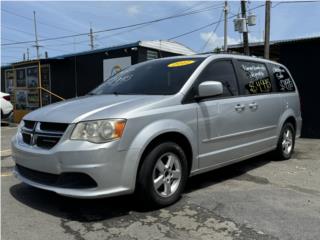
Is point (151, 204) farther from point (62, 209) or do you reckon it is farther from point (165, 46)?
point (165, 46)

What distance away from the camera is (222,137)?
5.14m

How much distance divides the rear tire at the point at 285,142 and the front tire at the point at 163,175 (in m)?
2.92

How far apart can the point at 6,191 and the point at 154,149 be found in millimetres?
2147

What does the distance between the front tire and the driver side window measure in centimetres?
113

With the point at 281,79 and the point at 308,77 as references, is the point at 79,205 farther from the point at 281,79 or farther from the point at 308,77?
the point at 308,77

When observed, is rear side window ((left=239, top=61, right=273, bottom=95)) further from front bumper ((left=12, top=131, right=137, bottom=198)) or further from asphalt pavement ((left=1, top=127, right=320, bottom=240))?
front bumper ((left=12, top=131, right=137, bottom=198))

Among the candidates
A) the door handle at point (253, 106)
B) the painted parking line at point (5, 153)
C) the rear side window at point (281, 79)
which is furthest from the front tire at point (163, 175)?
the painted parking line at point (5, 153)

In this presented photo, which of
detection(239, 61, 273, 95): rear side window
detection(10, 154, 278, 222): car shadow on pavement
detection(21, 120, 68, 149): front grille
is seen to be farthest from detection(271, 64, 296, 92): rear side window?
detection(21, 120, 68, 149): front grille

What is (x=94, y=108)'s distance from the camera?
13.5 ft

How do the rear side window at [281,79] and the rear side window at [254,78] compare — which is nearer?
the rear side window at [254,78]

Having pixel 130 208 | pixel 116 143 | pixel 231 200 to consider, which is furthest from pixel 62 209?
pixel 231 200

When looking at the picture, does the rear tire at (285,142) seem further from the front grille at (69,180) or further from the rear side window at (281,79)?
the front grille at (69,180)

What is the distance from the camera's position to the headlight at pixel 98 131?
3.83 m

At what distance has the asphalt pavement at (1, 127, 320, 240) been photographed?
366 cm
